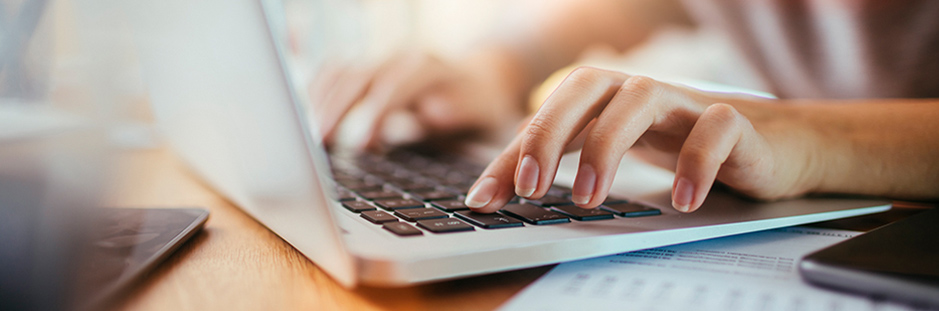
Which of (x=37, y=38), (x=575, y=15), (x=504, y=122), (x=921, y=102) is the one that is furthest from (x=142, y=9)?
(x=575, y=15)

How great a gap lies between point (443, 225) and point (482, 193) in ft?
0.16

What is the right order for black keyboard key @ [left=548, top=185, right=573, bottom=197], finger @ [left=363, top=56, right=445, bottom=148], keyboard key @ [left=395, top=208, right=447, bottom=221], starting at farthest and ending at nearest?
finger @ [left=363, top=56, right=445, bottom=148] → black keyboard key @ [left=548, top=185, right=573, bottom=197] → keyboard key @ [left=395, top=208, right=447, bottom=221]

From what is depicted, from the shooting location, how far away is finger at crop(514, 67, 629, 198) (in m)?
0.32

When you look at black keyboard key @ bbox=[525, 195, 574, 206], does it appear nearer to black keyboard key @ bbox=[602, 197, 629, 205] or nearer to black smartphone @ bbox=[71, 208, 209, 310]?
black keyboard key @ bbox=[602, 197, 629, 205]

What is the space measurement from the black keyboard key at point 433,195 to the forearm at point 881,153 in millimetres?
314

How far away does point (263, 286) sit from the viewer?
→ 0.25 m

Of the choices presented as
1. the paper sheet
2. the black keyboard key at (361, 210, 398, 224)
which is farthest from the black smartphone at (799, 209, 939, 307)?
the black keyboard key at (361, 210, 398, 224)

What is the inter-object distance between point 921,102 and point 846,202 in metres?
0.15

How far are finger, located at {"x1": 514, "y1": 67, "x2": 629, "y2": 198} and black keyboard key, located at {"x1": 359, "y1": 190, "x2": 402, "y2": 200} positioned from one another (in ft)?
0.38

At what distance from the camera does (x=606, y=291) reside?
0.24 metres

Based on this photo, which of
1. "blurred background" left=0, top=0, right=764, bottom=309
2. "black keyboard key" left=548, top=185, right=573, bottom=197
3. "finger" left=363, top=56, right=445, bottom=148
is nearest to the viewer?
"blurred background" left=0, top=0, right=764, bottom=309

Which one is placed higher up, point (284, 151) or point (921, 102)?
point (284, 151)

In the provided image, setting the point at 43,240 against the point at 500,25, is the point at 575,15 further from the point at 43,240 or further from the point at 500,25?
the point at 43,240

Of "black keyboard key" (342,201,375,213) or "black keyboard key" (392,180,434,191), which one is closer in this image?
"black keyboard key" (342,201,375,213)
